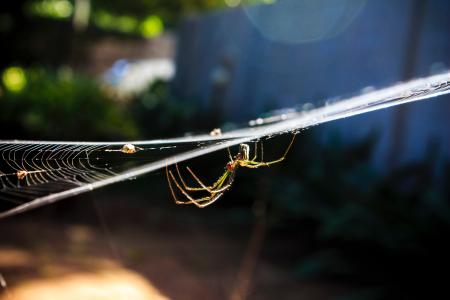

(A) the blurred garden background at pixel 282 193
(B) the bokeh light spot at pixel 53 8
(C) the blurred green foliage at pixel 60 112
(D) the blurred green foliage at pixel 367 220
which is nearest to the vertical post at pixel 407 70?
(A) the blurred garden background at pixel 282 193

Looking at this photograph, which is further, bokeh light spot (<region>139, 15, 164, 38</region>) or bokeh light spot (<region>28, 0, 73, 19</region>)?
bokeh light spot (<region>139, 15, 164, 38</region>)

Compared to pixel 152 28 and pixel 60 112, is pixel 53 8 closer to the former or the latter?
pixel 152 28

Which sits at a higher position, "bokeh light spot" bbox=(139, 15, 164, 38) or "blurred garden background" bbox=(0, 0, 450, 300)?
"bokeh light spot" bbox=(139, 15, 164, 38)

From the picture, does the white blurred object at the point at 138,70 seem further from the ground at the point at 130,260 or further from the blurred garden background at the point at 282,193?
the ground at the point at 130,260

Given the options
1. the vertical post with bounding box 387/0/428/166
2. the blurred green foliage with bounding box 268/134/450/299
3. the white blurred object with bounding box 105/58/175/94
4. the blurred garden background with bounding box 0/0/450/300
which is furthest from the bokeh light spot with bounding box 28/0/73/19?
the blurred green foliage with bounding box 268/134/450/299

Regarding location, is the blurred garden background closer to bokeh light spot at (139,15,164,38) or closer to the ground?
the ground
